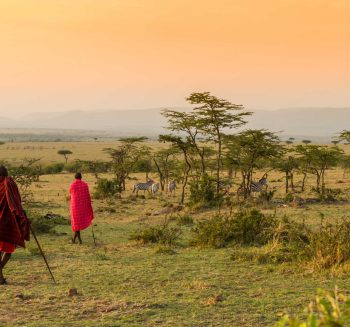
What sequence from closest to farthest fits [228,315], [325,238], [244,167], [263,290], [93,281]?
[228,315] < [263,290] < [93,281] < [325,238] < [244,167]

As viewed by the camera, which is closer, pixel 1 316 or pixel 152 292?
pixel 1 316

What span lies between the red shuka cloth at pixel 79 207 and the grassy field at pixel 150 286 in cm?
49

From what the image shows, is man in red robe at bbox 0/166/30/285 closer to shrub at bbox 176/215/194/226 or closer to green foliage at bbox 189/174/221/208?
shrub at bbox 176/215/194/226

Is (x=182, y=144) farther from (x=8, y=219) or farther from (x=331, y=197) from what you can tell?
(x=8, y=219)

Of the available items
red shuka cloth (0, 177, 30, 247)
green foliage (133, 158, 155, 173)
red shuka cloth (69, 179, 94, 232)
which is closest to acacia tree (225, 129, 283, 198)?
red shuka cloth (69, 179, 94, 232)

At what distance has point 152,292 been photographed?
7.03 metres

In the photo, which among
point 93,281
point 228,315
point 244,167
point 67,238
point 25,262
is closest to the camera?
point 228,315

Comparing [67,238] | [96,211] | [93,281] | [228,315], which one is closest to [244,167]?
[96,211]

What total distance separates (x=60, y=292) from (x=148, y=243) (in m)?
4.49

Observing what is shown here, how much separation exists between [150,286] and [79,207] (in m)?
4.90

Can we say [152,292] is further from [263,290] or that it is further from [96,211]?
[96,211]

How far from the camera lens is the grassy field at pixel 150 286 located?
579 centimetres

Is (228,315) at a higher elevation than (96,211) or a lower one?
higher

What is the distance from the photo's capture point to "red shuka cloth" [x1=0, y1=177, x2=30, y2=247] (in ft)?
24.8
